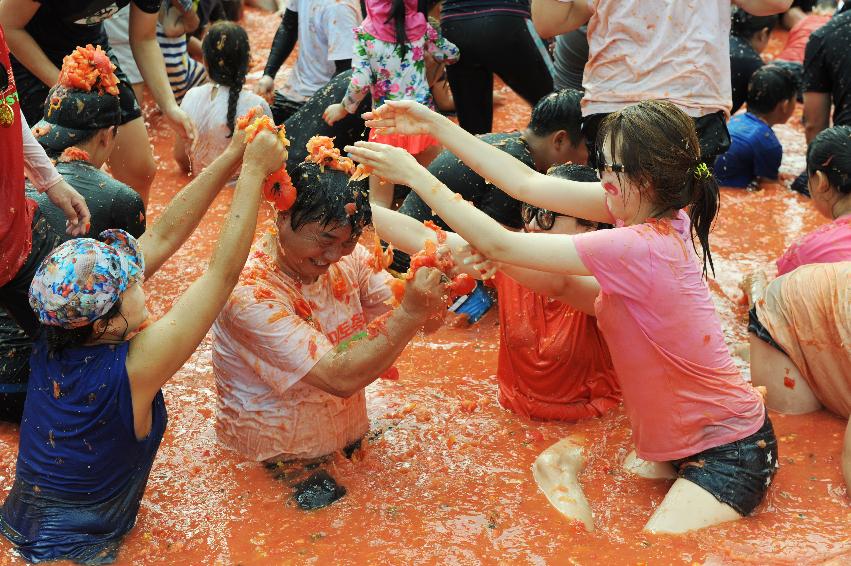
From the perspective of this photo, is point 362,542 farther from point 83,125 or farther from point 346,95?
point 346,95

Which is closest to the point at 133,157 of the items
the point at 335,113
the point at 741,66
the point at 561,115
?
the point at 335,113

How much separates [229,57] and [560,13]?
122 inches

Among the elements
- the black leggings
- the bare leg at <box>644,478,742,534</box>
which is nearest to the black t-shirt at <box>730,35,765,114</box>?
the black leggings

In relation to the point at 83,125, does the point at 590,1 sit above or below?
above

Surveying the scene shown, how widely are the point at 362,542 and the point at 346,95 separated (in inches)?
149

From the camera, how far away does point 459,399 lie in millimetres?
4117

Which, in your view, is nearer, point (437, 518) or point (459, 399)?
point (437, 518)

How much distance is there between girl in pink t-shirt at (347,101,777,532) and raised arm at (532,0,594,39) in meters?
1.38

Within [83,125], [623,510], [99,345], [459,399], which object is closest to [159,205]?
[83,125]

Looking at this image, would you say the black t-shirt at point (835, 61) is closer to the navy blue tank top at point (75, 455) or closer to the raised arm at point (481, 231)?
A: the raised arm at point (481, 231)

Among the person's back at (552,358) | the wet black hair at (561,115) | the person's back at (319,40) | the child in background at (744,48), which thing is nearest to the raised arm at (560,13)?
the wet black hair at (561,115)

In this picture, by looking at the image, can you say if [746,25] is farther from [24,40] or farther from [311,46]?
[24,40]

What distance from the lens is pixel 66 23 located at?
4789mm

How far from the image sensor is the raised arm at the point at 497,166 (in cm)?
340
